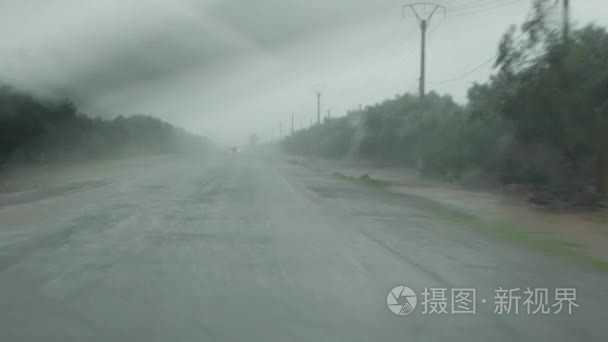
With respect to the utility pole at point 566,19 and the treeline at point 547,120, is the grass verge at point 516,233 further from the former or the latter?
the utility pole at point 566,19

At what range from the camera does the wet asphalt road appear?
7.20 meters

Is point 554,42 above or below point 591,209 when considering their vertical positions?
above

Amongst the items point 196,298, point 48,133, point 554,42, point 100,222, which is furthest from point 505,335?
point 48,133

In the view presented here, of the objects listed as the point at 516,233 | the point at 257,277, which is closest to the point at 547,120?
the point at 516,233

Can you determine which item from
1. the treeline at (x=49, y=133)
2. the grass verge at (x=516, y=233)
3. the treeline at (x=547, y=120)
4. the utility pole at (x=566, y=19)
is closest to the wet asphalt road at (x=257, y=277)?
the grass verge at (x=516, y=233)

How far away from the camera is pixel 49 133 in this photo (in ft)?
166

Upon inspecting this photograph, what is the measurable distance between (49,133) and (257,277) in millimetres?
44605

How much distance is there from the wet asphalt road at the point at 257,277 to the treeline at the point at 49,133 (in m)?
26.2

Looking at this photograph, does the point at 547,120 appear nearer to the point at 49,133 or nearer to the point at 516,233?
the point at 516,233

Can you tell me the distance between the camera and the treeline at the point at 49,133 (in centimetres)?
4253

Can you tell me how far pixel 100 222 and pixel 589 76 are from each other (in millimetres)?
15758

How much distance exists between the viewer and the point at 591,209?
22078 mm

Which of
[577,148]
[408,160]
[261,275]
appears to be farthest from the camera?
[408,160]

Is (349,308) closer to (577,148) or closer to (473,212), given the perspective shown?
(473,212)
